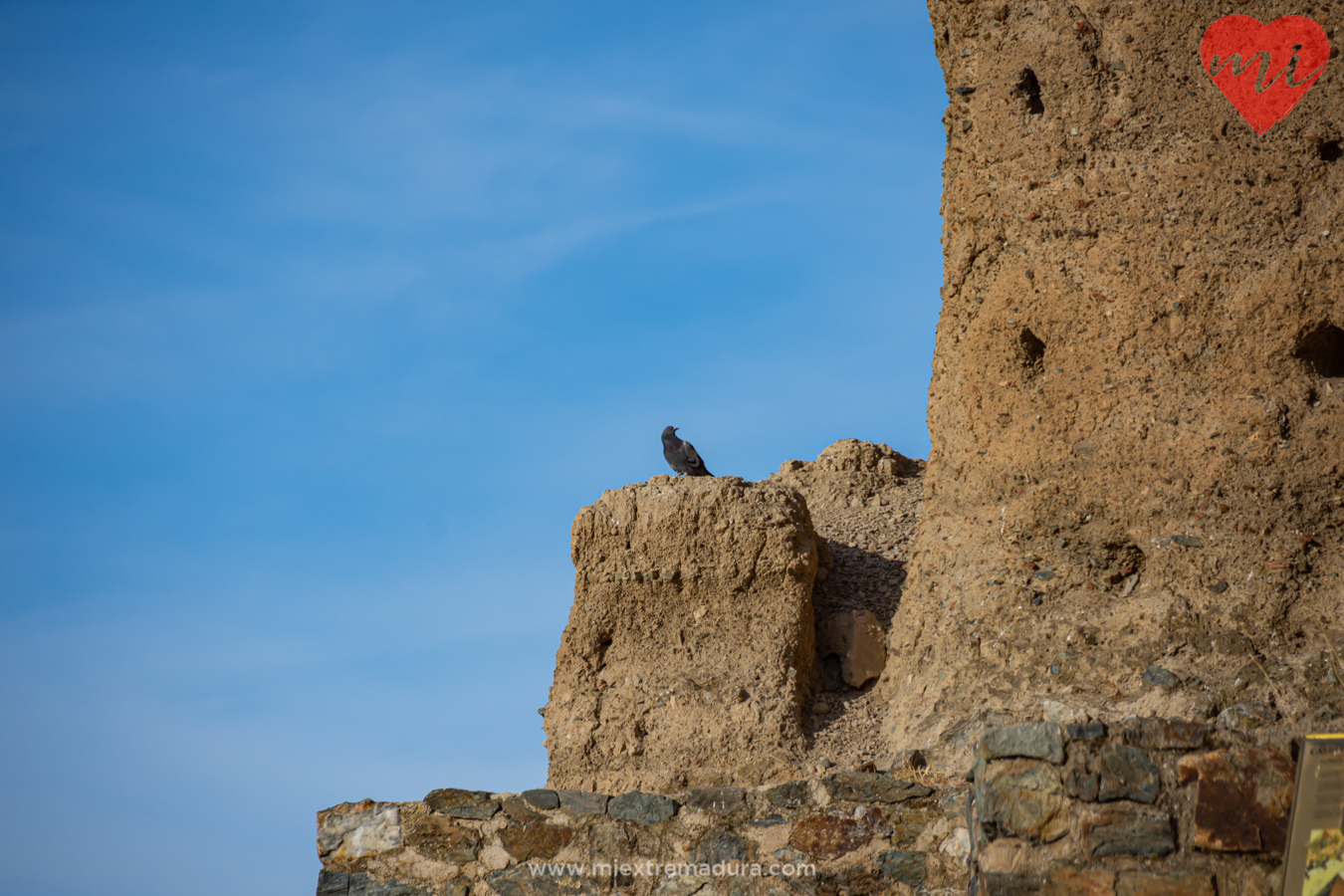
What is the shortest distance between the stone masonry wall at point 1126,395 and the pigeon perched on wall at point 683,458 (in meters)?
2.06

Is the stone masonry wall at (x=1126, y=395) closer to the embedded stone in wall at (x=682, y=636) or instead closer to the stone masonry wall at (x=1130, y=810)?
the embedded stone in wall at (x=682, y=636)

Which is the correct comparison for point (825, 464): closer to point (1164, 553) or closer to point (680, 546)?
point (680, 546)

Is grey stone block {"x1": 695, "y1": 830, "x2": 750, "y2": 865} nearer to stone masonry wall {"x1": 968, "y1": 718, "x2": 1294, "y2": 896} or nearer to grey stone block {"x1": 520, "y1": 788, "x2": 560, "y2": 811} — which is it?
grey stone block {"x1": 520, "y1": 788, "x2": 560, "y2": 811}

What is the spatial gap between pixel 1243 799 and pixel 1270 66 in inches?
179

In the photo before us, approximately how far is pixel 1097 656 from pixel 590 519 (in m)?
3.10

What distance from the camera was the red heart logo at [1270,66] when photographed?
7.00m

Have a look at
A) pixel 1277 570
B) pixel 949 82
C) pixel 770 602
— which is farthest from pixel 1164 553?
pixel 949 82

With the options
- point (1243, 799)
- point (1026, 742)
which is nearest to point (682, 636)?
point (1026, 742)

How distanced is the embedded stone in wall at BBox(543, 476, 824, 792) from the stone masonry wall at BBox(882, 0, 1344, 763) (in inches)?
26.7

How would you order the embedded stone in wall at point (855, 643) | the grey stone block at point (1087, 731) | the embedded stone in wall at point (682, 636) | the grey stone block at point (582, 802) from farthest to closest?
the embedded stone in wall at point (855, 643), the embedded stone in wall at point (682, 636), the grey stone block at point (582, 802), the grey stone block at point (1087, 731)

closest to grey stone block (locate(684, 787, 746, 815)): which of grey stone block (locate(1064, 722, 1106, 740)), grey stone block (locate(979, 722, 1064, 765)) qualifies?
grey stone block (locate(979, 722, 1064, 765))

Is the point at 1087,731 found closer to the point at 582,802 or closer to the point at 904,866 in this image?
the point at 904,866

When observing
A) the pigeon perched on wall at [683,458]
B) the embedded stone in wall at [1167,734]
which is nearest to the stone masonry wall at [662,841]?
the embedded stone in wall at [1167,734]

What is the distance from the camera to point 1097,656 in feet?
21.6
